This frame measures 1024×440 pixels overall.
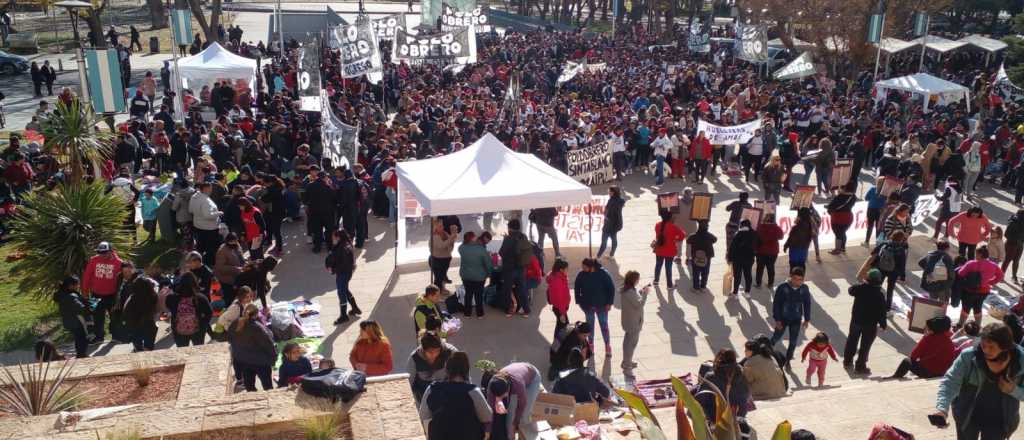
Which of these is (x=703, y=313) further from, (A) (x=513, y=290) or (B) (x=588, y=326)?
(B) (x=588, y=326)

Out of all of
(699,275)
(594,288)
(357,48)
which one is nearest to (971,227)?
(699,275)

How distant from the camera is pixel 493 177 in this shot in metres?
10.8

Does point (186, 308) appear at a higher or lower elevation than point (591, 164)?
higher

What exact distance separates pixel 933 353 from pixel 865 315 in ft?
2.81

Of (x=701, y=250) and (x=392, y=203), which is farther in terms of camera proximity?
(x=392, y=203)

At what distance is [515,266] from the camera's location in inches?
400

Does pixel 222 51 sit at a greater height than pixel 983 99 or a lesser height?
greater

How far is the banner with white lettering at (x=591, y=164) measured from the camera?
1689 cm

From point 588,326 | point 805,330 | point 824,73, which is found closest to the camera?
point 588,326

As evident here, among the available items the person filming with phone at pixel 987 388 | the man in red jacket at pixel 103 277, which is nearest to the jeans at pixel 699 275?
the person filming with phone at pixel 987 388

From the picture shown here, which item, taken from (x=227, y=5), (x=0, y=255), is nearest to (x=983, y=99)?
(x=0, y=255)

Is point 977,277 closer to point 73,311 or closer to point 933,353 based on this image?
point 933,353

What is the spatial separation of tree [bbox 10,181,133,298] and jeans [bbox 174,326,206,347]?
271 centimetres

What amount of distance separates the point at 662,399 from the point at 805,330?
2910 mm
